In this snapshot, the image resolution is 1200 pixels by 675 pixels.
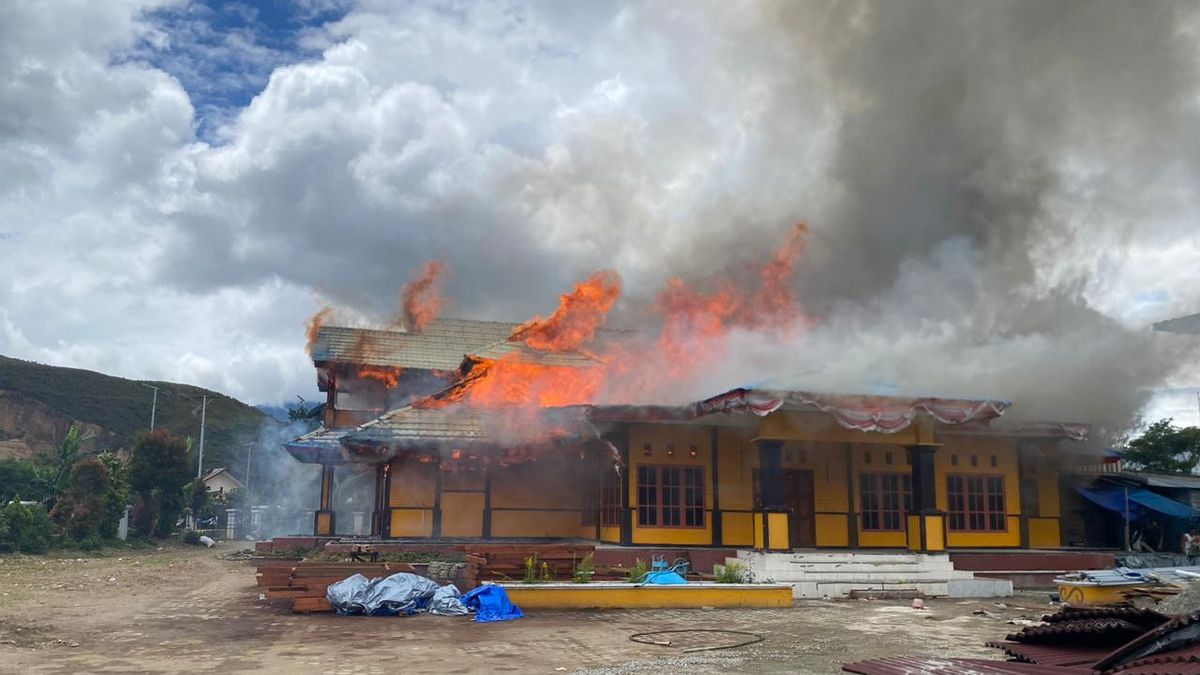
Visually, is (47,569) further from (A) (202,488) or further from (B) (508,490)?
(A) (202,488)

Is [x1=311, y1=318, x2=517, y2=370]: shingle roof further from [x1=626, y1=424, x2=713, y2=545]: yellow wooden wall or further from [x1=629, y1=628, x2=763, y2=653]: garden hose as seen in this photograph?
[x1=629, y1=628, x2=763, y2=653]: garden hose

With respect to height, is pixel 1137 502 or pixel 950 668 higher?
pixel 1137 502

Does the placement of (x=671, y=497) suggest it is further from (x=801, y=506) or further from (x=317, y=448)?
(x=317, y=448)

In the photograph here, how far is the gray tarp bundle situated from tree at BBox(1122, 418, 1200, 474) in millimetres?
29271

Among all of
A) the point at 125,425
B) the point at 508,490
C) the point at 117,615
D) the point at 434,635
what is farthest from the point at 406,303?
the point at 125,425

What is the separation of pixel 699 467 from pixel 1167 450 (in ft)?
77.2

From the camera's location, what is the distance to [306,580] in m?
14.9

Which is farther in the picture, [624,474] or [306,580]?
[624,474]

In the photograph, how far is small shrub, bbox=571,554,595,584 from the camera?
16.1 meters

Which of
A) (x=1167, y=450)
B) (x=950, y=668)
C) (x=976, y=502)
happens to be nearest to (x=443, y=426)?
(x=976, y=502)

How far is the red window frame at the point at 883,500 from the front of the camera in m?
21.8

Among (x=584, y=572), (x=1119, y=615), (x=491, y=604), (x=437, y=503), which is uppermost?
(x=437, y=503)

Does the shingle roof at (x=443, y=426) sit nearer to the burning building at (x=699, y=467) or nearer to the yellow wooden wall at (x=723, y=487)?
the burning building at (x=699, y=467)

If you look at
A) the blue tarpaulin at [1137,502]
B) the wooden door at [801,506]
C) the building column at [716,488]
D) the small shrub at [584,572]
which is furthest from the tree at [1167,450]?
the small shrub at [584,572]
